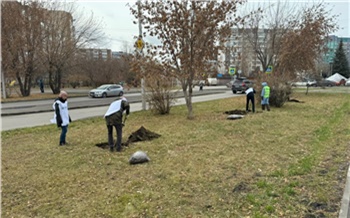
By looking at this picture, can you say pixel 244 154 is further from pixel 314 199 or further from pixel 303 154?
pixel 314 199

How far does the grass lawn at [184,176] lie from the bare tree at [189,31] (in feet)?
12.6

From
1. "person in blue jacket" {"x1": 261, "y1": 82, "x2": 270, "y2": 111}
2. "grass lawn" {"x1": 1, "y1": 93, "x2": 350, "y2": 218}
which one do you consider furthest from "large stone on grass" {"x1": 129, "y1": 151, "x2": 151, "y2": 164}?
"person in blue jacket" {"x1": 261, "y1": 82, "x2": 270, "y2": 111}

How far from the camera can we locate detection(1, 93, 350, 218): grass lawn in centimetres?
382

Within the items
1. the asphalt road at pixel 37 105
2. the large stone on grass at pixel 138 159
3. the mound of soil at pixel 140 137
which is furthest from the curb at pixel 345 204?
the asphalt road at pixel 37 105

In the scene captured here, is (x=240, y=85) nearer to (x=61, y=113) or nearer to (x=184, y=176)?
(x=61, y=113)

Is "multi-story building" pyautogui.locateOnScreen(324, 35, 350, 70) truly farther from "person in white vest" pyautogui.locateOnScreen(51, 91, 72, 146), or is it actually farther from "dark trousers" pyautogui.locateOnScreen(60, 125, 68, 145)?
"dark trousers" pyautogui.locateOnScreen(60, 125, 68, 145)

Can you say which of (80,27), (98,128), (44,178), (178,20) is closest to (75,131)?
(98,128)

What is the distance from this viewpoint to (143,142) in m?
7.75

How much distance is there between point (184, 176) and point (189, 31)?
24.8 ft

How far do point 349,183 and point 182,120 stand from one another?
7641mm

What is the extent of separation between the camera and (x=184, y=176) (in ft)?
16.4

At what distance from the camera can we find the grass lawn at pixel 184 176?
382 centimetres

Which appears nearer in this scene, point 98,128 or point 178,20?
point 98,128

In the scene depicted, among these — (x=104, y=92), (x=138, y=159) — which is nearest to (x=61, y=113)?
(x=138, y=159)
